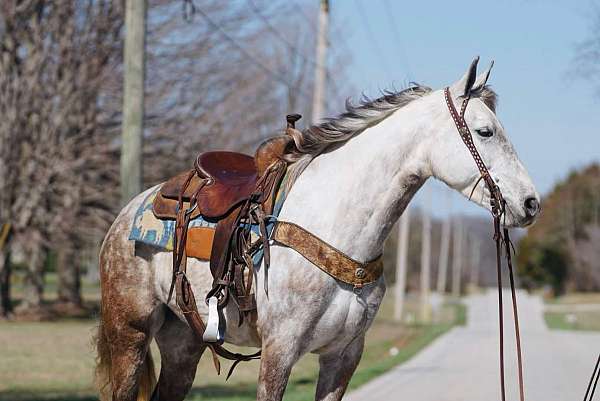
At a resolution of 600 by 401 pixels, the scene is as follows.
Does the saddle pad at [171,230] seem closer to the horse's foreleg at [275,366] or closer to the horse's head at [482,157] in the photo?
the horse's foreleg at [275,366]

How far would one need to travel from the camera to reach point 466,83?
521 cm

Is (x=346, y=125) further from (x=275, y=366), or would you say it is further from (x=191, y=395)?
(x=191, y=395)

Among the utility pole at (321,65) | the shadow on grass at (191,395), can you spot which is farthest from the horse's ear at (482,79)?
the utility pole at (321,65)

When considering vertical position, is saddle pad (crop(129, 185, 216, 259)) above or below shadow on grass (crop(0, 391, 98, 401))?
above

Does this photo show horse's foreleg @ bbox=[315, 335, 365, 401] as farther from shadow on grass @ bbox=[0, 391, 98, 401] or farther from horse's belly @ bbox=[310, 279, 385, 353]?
shadow on grass @ bbox=[0, 391, 98, 401]

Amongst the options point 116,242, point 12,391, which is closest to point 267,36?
point 12,391

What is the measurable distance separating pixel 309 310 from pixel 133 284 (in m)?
1.63

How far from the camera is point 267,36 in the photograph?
35156 mm

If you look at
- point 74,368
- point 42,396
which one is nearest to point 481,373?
point 74,368

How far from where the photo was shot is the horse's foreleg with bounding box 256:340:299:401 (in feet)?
17.0

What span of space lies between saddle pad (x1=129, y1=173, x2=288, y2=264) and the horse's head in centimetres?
96

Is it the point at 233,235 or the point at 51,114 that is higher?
the point at 51,114

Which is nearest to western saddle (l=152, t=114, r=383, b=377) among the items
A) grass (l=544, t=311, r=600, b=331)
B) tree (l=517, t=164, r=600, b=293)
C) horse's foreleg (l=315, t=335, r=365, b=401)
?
horse's foreleg (l=315, t=335, r=365, b=401)

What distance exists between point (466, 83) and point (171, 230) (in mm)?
2094
